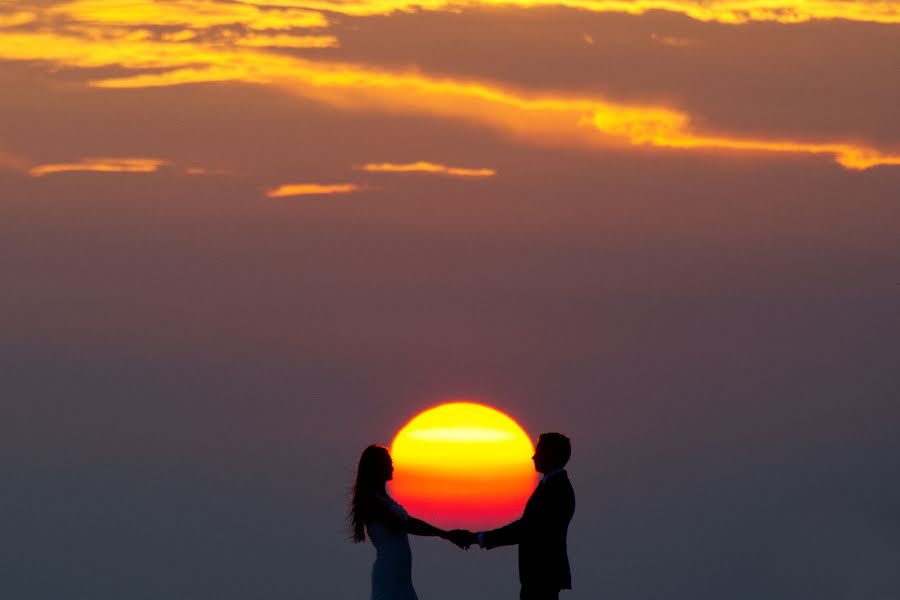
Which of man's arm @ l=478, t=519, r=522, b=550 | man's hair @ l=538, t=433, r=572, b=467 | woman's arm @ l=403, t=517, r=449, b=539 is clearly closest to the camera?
man's hair @ l=538, t=433, r=572, b=467

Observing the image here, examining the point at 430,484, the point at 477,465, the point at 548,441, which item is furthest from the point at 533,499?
the point at 477,465

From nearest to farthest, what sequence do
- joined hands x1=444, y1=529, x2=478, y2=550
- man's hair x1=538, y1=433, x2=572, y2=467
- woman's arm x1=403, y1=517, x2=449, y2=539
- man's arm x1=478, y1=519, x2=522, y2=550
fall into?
1. man's hair x1=538, y1=433, x2=572, y2=467
2. woman's arm x1=403, y1=517, x2=449, y2=539
3. man's arm x1=478, y1=519, x2=522, y2=550
4. joined hands x1=444, y1=529, x2=478, y2=550

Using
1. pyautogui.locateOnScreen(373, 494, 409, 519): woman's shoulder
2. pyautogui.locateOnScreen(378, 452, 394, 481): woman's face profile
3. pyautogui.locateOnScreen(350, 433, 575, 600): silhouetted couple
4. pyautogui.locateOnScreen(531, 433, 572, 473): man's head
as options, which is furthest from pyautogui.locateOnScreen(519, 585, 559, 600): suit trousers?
pyautogui.locateOnScreen(378, 452, 394, 481): woman's face profile

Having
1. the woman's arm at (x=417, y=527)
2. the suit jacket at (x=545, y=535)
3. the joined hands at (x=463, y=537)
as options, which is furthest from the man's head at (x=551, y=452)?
the joined hands at (x=463, y=537)

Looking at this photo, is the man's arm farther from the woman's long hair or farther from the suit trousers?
the woman's long hair

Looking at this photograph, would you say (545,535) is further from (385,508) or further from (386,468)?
(386,468)

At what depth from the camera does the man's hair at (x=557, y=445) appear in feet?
73.5

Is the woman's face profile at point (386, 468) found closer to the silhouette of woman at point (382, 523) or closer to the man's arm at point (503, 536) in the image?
the silhouette of woman at point (382, 523)

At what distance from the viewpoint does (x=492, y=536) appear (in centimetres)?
2359

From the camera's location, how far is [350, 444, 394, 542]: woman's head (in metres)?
22.5

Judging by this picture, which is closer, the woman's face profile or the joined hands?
the woman's face profile

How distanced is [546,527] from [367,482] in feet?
6.78

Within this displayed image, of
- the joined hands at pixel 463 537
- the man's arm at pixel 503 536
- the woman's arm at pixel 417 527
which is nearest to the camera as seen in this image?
the woman's arm at pixel 417 527

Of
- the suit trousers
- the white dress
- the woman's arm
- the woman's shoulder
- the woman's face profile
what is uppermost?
the woman's face profile
